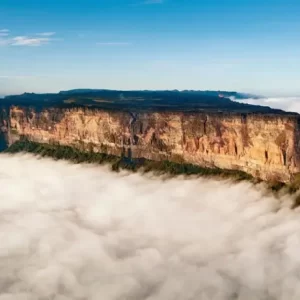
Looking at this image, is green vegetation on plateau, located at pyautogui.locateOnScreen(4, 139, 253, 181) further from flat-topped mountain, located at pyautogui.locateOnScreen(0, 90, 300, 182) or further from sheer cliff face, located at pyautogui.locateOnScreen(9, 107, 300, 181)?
sheer cliff face, located at pyautogui.locateOnScreen(9, 107, 300, 181)

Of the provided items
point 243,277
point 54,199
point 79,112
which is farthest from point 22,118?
point 243,277

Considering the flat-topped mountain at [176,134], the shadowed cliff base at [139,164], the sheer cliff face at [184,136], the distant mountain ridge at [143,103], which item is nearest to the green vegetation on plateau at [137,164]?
the shadowed cliff base at [139,164]

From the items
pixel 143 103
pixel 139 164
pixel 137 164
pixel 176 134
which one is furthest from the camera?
pixel 143 103

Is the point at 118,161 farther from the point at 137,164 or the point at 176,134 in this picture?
the point at 176,134

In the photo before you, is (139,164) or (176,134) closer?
(176,134)

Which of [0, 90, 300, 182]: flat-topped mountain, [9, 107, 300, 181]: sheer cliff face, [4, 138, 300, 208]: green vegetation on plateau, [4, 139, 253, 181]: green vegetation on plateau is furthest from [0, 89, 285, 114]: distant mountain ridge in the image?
[4, 138, 300, 208]: green vegetation on plateau

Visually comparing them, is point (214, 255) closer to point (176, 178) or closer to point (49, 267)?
point (49, 267)

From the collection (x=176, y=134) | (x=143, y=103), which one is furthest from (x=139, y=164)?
(x=143, y=103)
